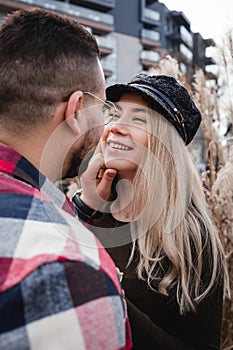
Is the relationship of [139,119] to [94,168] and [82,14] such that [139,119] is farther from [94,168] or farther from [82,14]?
[82,14]

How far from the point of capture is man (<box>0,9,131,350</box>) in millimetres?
487

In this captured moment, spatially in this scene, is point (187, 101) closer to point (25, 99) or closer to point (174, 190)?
point (174, 190)

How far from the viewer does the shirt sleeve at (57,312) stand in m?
0.48

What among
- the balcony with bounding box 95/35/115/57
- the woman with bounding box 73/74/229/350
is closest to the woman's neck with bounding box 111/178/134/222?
the woman with bounding box 73/74/229/350

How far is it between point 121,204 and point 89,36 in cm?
59

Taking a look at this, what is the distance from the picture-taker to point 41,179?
2.07 ft

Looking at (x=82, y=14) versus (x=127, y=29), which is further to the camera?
(x=127, y=29)

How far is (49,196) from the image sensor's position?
0.63 metres

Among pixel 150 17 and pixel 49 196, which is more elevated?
pixel 150 17

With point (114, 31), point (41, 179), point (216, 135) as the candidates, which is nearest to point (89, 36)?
point (41, 179)

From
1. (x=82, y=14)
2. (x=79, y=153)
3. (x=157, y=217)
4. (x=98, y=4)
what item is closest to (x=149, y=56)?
(x=98, y=4)

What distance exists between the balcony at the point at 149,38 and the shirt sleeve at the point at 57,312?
22.5 metres

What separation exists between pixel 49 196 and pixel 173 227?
0.53 meters

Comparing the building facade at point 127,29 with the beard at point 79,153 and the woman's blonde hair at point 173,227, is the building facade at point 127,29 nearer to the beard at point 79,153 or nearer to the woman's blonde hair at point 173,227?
the woman's blonde hair at point 173,227
